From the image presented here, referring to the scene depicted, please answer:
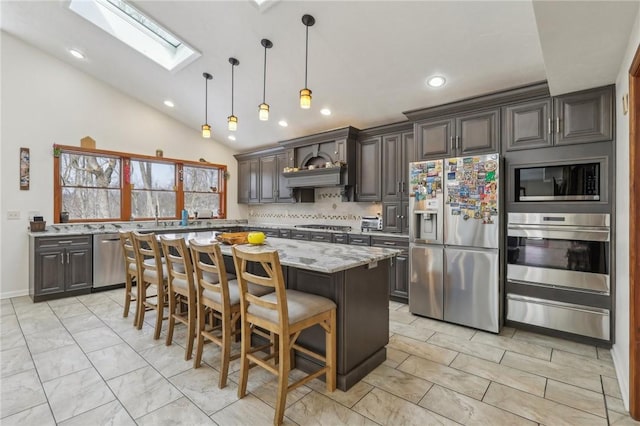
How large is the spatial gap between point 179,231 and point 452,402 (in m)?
4.91

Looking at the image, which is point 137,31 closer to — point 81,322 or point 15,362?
point 81,322

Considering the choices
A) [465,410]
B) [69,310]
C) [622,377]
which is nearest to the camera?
[465,410]

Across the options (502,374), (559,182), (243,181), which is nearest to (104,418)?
(502,374)

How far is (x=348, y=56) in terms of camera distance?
332 centimetres

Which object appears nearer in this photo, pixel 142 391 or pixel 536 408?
pixel 536 408

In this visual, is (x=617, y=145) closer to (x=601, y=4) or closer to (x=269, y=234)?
(x=601, y=4)

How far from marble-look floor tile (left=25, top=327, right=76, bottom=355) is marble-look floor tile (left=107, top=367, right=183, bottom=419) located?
1.01 metres

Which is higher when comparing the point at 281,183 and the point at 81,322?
the point at 281,183

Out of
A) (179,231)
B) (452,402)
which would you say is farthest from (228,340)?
(179,231)

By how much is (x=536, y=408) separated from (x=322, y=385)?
4.41 ft

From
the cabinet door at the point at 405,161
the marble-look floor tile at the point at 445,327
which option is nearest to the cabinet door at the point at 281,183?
the cabinet door at the point at 405,161

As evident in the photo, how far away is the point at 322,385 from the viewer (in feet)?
7.06

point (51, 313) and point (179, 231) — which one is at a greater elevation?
point (179, 231)

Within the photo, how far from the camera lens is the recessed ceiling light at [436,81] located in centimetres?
334
